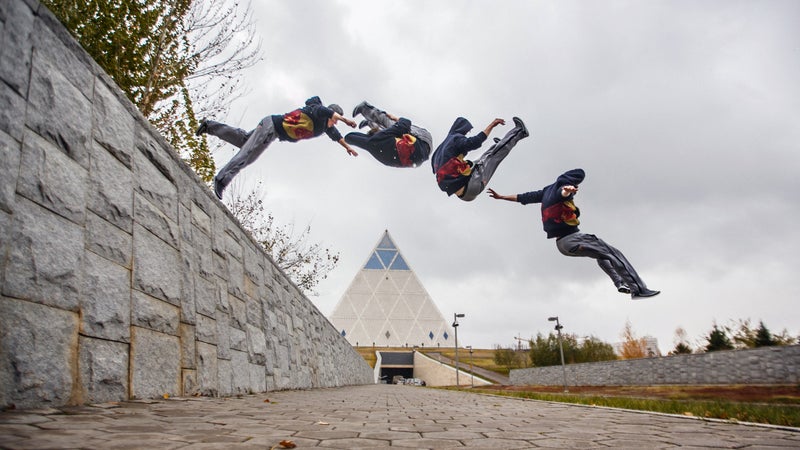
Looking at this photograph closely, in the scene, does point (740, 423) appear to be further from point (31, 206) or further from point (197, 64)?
point (197, 64)

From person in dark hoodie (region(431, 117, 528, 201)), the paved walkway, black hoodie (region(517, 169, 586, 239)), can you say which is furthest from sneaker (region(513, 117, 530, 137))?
the paved walkway

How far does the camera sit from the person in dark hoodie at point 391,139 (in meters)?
7.47

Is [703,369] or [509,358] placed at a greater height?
[703,369]

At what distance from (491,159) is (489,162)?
7 cm

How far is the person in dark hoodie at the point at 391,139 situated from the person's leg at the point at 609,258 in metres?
3.20

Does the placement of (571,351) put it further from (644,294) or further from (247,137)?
(247,137)

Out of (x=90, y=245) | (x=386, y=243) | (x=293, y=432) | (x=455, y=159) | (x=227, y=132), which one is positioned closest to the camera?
(x=293, y=432)

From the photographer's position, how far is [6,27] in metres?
2.11

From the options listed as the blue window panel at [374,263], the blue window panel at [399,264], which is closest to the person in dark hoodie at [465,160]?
the blue window panel at [374,263]

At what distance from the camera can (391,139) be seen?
24.6 feet

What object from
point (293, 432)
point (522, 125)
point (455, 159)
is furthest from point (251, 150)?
point (522, 125)

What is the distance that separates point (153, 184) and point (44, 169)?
1211 mm

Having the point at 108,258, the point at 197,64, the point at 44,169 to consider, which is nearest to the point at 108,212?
the point at 108,258

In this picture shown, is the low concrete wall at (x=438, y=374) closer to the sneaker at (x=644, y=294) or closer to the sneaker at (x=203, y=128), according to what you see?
the sneaker at (x=644, y=294)
